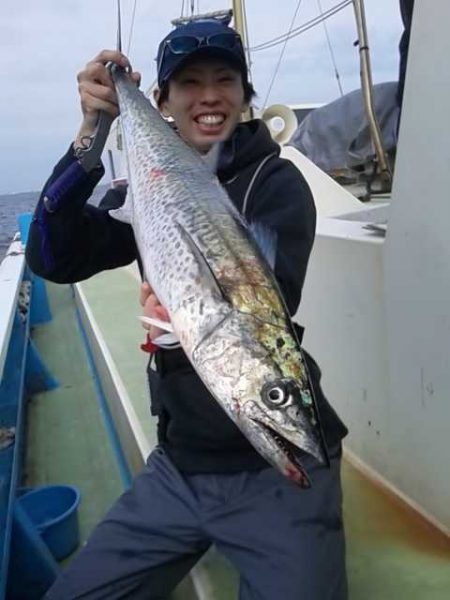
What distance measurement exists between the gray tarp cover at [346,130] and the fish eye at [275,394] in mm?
3172

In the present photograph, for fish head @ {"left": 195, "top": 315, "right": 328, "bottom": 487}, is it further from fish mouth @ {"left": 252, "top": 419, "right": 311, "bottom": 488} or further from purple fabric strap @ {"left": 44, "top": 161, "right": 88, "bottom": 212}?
purple fabric strap @ {"left": 44, "top": 161, "right": 88, "bottom": 212}

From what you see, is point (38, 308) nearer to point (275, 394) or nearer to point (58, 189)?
point (58, 189)

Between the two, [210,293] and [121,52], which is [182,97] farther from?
[210,293]

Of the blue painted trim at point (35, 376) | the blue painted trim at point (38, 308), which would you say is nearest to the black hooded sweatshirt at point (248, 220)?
the blue painted trim at point (35, 376)

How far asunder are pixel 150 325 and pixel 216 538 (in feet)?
2.32

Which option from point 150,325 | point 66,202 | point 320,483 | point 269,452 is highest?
point 66,202

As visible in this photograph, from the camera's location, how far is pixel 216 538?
178 cm

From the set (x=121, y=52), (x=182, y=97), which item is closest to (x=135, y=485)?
(x=182, y=97)

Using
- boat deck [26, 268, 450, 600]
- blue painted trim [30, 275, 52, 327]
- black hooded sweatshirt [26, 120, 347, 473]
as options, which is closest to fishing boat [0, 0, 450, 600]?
boat deck [26, 268, 450, 600]

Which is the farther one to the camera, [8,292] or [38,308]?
[38,308]

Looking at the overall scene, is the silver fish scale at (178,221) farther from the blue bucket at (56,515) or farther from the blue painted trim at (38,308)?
the blue painted trim at (38,308)

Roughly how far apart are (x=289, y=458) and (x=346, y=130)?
3713 millimetres

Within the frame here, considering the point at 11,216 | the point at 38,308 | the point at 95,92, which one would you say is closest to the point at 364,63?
the point at 95,92

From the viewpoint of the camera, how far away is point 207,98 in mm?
1942
